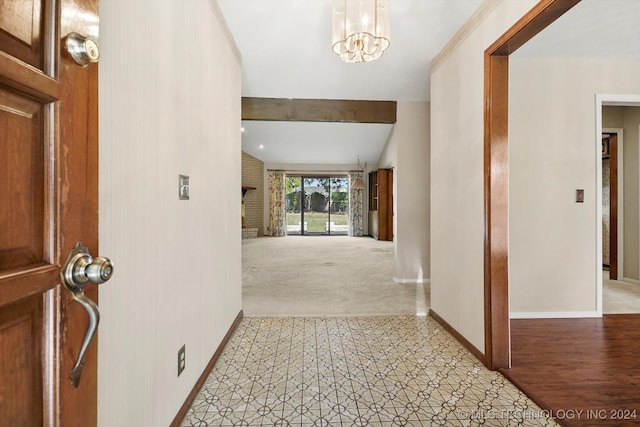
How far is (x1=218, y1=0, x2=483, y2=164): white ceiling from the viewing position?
2.32 meters

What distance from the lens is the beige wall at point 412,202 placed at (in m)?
4.42

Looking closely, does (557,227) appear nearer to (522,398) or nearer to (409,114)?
(522,398)

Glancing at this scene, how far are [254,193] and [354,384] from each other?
28.1 ft

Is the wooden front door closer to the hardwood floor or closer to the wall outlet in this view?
the wall outlet

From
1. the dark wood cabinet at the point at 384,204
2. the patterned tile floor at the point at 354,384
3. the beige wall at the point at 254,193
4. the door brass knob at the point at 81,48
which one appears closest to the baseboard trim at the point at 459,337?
the patterned tile floor at the point at 354,384

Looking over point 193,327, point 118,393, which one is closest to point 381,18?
point 193,327

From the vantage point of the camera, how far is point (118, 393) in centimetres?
106

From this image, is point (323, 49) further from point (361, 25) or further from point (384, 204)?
point (384, 204)

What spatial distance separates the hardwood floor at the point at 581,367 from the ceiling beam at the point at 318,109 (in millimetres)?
3112

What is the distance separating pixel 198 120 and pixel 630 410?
9.25 feet

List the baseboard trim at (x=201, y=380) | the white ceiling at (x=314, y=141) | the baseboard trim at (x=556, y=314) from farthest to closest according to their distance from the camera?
1. the white ceiling at (x=314, y=141)
2. the baseboard trim at (x=556, y=314)
3. the baseboard trim at (x=201, y=380)

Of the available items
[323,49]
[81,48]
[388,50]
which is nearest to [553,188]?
[388,50]

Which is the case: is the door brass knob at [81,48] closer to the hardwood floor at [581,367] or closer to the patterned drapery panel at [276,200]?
the hardwood floor at [581,367]

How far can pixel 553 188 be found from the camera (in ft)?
9.88
